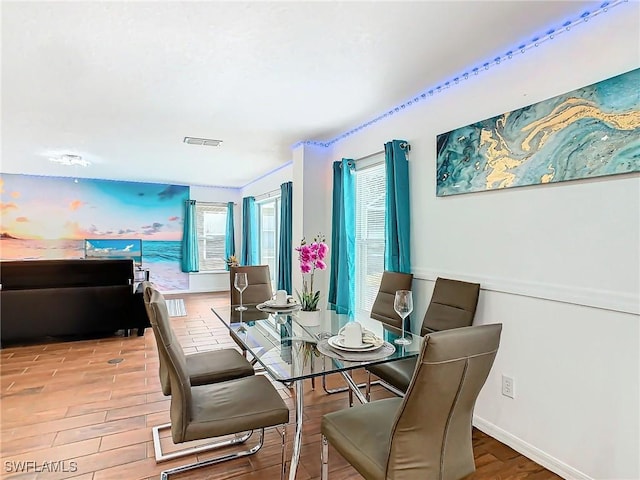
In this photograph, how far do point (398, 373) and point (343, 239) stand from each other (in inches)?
74.0

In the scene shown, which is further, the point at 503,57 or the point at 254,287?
the point at 254,287

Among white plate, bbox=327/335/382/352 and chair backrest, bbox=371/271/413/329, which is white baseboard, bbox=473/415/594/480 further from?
white plate, bbox=327/335/382/352

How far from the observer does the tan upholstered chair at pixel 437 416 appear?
117cm

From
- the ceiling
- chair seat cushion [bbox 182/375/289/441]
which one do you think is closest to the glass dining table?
chair seat cushion [bbox 182/375/289/441]

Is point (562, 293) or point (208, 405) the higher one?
point (562, 293)

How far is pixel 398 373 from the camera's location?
219 centimetres

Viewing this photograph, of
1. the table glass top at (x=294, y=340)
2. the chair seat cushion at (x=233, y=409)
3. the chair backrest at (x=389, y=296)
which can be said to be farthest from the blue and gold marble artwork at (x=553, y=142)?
the chair seat cushion at (x=233, y=409)

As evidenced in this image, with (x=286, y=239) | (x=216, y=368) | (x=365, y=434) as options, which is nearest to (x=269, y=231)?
(x=286, y=239)

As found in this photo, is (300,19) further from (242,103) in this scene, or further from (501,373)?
(501,373)

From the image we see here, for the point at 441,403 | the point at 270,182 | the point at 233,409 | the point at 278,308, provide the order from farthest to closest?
1. the point at 270,182
2. the point at 278,308
3. the point at 233,409
4. the point at 441,403

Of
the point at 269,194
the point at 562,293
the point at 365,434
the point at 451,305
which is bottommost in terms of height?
the point at 365,434

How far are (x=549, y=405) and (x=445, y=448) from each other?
1.14 meters

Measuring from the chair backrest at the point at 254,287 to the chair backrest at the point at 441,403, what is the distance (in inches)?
83.8

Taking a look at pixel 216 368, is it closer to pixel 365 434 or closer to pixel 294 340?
pixel 294 340
